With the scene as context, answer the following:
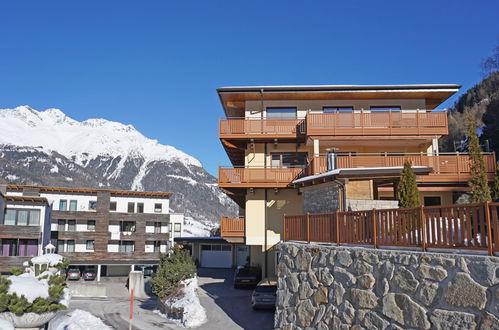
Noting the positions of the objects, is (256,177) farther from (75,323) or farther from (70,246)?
(70,246)

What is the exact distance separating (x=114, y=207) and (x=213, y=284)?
2876 centimetres

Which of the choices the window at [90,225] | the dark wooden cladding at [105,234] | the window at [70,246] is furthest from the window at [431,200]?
the window at [70,246]

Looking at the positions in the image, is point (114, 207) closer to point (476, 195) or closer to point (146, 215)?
point (146, 215)

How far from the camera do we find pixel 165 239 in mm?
57000

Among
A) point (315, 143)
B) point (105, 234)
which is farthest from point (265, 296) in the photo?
point (105, 234)

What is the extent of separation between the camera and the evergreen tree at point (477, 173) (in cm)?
2023

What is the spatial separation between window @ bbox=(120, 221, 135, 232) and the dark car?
30703 millimetres

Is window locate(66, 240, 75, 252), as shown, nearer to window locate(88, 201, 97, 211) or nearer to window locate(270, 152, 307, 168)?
window locate(88, 201, 97, 211)

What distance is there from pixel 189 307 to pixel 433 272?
50.7 feet

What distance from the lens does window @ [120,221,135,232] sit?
56.2m

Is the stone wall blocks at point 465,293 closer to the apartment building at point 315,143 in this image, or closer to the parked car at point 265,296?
the parked car at point 265,296

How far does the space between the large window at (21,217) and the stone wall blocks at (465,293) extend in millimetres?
45478

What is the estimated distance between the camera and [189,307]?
2105 centimetres

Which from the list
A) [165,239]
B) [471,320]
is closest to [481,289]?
[471,320]
